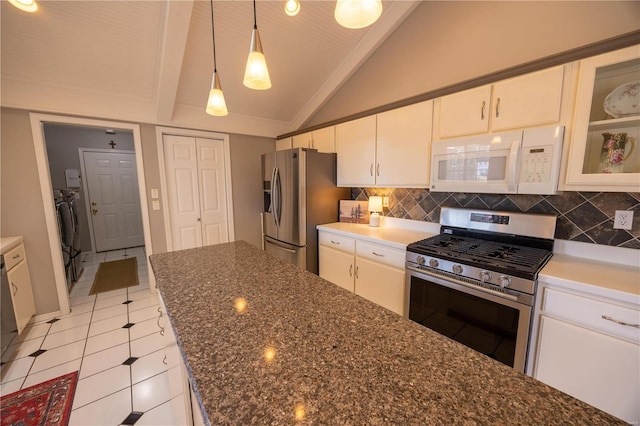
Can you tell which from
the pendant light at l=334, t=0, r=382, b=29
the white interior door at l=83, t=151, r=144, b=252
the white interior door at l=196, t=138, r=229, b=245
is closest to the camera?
the pendant light at l=334, t=0, r=382, b=29

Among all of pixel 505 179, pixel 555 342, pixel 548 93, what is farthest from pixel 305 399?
pixel 548 93

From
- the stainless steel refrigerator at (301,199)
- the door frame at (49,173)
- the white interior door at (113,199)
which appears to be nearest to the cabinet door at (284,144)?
the stainless steel refrigerator at (301,199)

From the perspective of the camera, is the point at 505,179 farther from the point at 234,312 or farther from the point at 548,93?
the point at 234,312

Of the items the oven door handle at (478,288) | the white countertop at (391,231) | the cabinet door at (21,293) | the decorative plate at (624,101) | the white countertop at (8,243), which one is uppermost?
the decorative plate at (624,101)

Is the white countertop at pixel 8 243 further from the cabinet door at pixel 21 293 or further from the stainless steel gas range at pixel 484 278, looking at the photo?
the stainless steel gas range at pixel 484 278

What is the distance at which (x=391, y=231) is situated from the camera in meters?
2.47

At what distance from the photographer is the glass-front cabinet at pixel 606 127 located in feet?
4.28

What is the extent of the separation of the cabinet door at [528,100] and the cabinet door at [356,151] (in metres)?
1.04

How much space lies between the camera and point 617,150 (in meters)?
1.37

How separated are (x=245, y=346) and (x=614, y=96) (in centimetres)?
226

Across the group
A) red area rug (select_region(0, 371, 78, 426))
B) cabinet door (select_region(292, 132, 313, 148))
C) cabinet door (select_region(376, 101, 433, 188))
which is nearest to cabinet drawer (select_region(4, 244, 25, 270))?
red area rug (select_region(0, 371, 78, 426))

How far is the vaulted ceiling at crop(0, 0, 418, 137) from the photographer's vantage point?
1899mm

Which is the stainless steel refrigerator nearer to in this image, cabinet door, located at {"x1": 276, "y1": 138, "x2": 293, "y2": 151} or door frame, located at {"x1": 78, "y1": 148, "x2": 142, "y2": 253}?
cabinet door, located at {"x1": 276, "y1": 138, "x2": 293, "y2": 151}

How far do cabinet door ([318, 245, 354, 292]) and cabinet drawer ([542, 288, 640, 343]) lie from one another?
1.47 m
